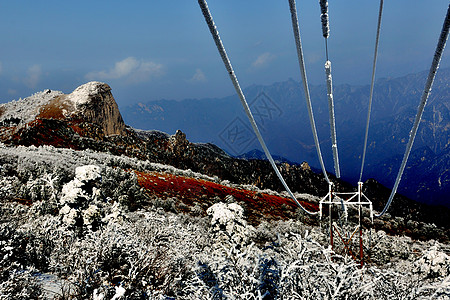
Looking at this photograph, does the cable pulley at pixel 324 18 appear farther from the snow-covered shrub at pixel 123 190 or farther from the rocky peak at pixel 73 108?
the rocky peak at pixel 73 108

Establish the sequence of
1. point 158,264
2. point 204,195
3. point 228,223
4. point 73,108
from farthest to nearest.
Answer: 1. point 73,108
2. point 204,195
3. point 228,223
4. point 158,264

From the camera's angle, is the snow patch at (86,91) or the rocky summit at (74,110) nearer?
the rocky summit at (74,110)

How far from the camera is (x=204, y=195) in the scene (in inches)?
1075

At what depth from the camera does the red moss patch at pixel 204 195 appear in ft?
80.6

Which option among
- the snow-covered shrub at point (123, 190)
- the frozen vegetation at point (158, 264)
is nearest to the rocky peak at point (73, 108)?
the snow-covered shrub at point (123, 190)

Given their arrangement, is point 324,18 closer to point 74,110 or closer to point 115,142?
point 115,142

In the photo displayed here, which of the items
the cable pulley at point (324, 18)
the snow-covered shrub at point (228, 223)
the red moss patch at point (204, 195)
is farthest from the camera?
the red moss patch at point (204, 195)

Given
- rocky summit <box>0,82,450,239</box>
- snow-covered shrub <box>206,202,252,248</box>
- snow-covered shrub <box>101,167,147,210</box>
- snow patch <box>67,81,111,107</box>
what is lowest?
snow-covered shrub <box>206,202,252,248</box>

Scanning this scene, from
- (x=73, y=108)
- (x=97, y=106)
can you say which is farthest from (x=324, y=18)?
(x=97, y=106)

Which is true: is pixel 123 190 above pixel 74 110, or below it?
below

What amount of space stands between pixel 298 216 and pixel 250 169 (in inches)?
1416

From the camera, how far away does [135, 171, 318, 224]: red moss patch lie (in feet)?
80.6

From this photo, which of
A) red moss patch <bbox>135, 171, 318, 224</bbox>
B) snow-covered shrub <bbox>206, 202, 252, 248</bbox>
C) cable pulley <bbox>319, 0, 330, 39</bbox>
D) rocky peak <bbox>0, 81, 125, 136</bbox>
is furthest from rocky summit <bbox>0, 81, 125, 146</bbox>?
cable pulley <bbox>319, 0, 330, 39</bbox>

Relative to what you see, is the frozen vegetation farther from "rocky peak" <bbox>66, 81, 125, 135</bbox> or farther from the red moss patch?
"rocky peak" <bbox>66, 81, 125, 135</bbox>
